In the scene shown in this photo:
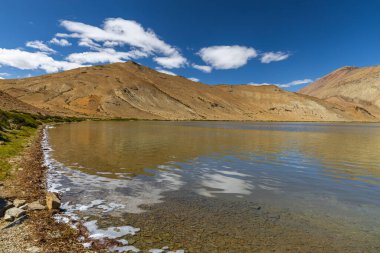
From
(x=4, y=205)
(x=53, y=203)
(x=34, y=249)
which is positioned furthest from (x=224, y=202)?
(x=4, y=205)

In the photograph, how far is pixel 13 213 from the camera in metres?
9.52

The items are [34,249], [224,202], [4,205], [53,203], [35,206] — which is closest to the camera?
[34,249]

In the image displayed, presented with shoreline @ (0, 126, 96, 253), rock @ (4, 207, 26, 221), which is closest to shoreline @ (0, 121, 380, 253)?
shoreline @ (0, 126, 96, 253)

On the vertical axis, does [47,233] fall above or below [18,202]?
below

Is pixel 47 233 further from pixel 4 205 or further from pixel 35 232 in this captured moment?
pixel 4 205

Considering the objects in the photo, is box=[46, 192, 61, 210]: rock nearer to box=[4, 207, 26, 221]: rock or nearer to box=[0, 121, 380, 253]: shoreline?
box=[0, 121, 380, 253]: shoreline

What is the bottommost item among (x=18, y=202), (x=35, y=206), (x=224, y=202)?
(x=224, y=202)

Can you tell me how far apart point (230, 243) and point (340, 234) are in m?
3.46

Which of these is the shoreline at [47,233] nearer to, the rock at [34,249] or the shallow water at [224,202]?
the rock at [34,249]

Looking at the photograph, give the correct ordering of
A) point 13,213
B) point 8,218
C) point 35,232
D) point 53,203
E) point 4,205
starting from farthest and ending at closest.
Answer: point 53,203 → point 4,205 → point 13,213 → point 8,218 → point 35,232

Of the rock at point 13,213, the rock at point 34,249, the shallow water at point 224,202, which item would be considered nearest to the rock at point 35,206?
the rock at point 13,213

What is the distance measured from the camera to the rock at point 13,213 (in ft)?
30.3

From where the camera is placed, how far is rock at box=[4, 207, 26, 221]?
924cm

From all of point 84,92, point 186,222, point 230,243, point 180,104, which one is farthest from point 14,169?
point 180,104
